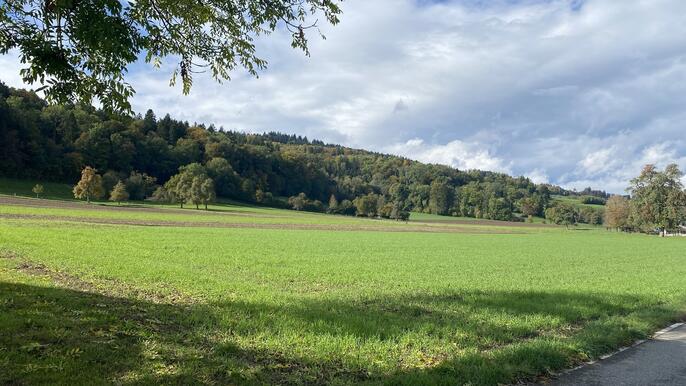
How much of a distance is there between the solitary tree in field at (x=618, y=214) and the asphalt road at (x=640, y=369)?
138 meters

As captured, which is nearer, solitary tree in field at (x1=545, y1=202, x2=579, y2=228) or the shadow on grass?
the shadow on grass

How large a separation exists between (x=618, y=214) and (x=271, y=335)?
147903 millimetres

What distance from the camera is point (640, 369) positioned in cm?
775

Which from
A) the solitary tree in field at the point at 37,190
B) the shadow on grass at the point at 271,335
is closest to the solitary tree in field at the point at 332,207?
the solitary tree in field at the point at 37,190

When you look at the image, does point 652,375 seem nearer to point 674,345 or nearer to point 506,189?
point 674,345

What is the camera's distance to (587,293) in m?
15.9

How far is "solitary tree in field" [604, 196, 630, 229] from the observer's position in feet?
427

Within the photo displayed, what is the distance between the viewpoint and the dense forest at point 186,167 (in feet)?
342

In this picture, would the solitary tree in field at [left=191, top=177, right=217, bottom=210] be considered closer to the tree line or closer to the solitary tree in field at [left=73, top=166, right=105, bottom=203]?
the solitary tree in field at [left=73, top=166, right=105, bottom=203]

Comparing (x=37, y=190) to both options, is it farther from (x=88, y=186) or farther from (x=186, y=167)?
(x=186, y=167)

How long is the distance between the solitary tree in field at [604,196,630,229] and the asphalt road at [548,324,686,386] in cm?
13781

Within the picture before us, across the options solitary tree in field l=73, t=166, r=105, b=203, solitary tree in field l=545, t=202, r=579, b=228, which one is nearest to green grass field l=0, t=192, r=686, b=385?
solitary tree in field l=73, t=166, r=105, b=203

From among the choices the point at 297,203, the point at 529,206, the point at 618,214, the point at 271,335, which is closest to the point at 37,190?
the point at 297,203

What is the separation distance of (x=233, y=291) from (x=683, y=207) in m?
121
